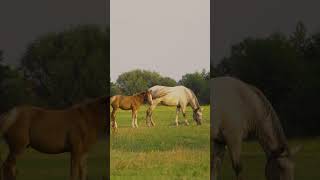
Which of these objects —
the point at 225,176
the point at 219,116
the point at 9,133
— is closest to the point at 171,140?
the point at 225,176

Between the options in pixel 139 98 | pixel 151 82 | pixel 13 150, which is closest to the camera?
pixel 13 150

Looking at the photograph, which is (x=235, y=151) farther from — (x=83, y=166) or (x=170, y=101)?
(x=170, y=101)

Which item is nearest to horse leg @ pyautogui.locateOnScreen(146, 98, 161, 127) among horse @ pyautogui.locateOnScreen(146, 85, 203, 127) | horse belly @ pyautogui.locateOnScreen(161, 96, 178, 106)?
horse @ pyautogui.locateOnScreen(146, 85, 203, 127)

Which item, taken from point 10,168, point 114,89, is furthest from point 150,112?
point 10,168

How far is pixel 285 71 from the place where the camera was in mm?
11398

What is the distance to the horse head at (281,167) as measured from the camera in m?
7.74

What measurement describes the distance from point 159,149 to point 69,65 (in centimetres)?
386

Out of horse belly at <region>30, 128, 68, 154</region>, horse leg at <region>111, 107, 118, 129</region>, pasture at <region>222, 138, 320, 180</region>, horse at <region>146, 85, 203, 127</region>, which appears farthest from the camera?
horse at <region>146, 85, 203, 127</region>

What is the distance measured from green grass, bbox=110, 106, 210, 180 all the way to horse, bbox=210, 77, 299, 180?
3082 mm

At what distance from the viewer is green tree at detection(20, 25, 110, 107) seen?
376 inches

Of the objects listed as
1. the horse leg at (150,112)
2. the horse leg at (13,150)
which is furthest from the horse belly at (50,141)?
the horse leg at (150,112)

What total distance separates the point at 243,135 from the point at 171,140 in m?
5.35

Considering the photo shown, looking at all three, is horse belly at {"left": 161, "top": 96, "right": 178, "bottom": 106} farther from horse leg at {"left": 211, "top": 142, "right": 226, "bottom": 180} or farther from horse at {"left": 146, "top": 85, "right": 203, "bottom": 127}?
horse leg at {"left": 211, "top": 142, "right": 226, "bottom": 180}

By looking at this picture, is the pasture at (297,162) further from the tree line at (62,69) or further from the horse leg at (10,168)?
the horse leg at (10,168)
